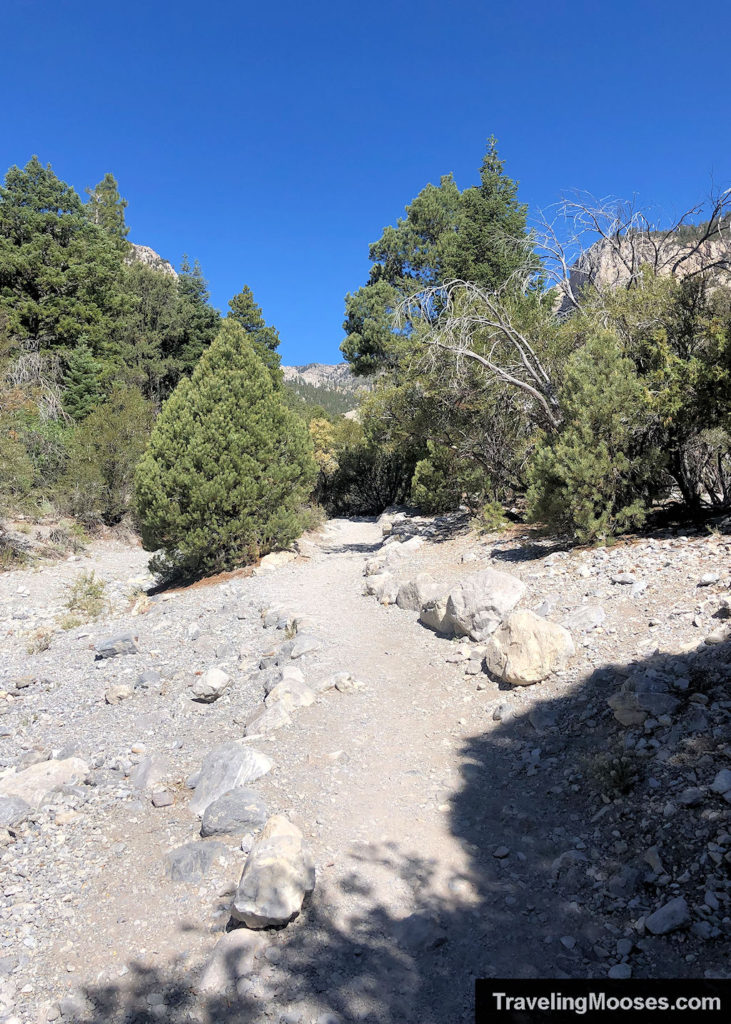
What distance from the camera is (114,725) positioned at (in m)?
5.48

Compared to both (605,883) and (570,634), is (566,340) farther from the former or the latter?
(605,883)

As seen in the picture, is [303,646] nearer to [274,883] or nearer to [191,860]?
[191,860]

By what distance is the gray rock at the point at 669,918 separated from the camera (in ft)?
8.17

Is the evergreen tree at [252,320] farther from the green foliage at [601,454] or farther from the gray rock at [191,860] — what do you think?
the gray rock at [191,860]

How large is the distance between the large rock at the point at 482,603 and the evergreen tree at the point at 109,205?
1550 inches

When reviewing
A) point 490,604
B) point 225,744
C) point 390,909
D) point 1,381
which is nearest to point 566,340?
point 490,604

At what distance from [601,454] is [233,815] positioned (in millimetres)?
6162

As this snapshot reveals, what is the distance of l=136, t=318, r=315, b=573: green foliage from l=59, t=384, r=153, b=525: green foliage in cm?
697

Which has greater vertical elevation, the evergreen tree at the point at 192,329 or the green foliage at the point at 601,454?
the evergreen tree at the point at 192,329

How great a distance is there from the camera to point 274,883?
9.46ft

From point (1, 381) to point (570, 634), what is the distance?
14065 mm

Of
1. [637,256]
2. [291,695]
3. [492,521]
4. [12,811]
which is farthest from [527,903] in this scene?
[637,256]

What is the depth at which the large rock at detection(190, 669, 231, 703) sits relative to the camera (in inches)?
232

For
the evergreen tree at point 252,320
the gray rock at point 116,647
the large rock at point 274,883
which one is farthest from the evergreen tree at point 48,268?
the large rock at point 274,883
